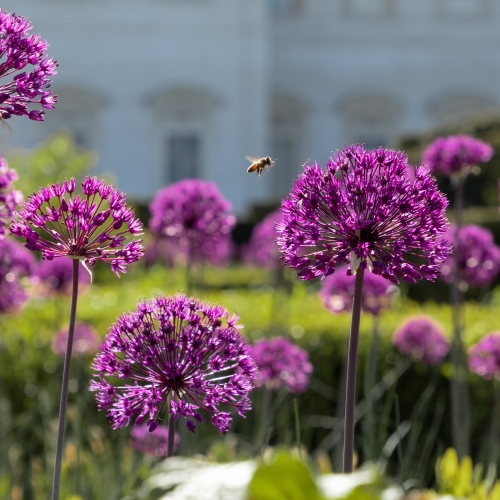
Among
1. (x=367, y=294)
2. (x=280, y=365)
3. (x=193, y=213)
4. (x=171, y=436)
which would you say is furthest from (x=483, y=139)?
(x=171, y=436)

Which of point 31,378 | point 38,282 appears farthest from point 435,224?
point 31,378

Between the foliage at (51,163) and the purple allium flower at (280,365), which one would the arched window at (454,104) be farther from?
the purple allium flower at (280,365)

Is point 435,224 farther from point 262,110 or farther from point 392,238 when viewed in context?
point 262,110

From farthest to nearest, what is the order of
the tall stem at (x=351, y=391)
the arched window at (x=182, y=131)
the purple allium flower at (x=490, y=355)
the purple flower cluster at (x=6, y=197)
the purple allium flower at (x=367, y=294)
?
the arched window at (x=182, y=131)
the purple allium flower at (x=367, y=294)
the purple allium flower at (x=490, y=355)
the purple flower cluster at (x=6, y=197)
the tall stem at (x=351, y=391)

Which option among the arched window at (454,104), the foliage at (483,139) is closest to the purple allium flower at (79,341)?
the foliage at (483,139)

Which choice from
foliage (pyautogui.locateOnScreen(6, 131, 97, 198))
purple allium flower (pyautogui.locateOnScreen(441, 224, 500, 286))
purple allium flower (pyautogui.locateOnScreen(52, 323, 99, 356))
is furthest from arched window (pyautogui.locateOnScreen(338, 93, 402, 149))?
purple allium flower (pyautogui.locateOnScreen(441, 224, 500, 286))

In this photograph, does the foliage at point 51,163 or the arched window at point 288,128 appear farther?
the arched window at point 288,128
